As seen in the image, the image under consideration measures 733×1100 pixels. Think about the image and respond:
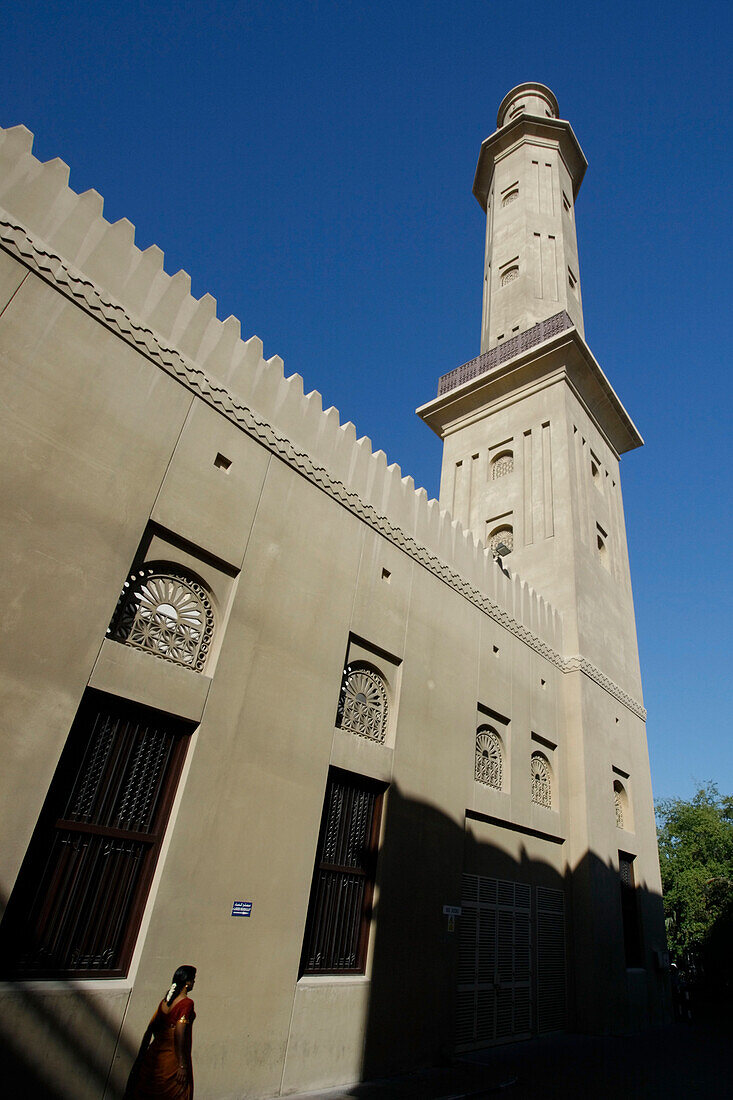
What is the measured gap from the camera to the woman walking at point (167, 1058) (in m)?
4.38

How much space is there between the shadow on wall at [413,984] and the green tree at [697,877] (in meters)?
13.6

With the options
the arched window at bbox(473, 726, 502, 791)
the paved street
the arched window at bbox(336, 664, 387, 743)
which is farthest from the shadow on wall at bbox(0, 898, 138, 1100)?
the arched window at bbox(473, 726, 502, 791)

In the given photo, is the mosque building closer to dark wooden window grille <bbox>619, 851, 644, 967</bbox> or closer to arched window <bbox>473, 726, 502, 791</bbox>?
arched window <bbox>473, 726, 502, 791</bbox>

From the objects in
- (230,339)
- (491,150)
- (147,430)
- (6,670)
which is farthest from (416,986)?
(491,150)

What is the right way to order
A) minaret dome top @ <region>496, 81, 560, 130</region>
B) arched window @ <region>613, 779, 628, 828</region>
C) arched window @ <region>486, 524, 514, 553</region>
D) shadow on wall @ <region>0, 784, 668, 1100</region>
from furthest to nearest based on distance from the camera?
minaret dome top @ <region>496, 81, 560, 130</region>
arched window @ <region>486, 524, 514, 553</region>
arched window @ <region>613, 779, 628, 828</region>
shadow on wall @ <region>0, 784, 668, 1100</region>

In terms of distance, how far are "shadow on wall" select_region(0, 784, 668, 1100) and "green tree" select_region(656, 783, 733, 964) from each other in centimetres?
1362

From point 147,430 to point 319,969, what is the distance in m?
6.30

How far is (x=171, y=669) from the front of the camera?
6512 mm

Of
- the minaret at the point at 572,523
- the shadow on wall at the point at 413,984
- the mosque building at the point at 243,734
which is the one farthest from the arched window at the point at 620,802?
the mosque building at the point at 243,734

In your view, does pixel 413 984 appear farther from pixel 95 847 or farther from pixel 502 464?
pixel 502 464

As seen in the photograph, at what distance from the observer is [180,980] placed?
4734 millimetres

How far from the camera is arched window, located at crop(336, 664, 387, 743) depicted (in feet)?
28.1

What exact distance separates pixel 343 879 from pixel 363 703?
84.7 inches

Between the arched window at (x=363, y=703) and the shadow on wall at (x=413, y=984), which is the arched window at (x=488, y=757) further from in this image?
the arched window at (x=363, y=703)
